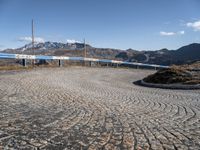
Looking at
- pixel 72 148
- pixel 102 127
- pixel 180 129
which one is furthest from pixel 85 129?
pixel 180 129

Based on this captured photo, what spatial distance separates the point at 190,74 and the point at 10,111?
19377 mm

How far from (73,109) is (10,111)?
6.75 feet

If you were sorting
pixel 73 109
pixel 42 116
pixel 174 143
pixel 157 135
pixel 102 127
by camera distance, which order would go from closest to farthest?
pixel 174 143, pixel 157 135, pixel 102 127, pixel 42 116, pixel 73 109

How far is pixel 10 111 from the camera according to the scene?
8211 millimetres

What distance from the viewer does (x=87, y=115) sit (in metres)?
8.05

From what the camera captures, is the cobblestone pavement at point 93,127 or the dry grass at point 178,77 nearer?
the cobblestone pavement at point 93,127

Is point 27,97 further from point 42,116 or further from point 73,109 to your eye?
point 42,116

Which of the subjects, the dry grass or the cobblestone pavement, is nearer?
the cobblestone pavement

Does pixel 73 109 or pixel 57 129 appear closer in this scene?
pixel 57 129

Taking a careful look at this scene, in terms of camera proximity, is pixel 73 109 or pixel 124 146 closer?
pixel 124 146

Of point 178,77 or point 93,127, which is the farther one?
point 178,77

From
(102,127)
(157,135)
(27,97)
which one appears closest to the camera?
(157,135)

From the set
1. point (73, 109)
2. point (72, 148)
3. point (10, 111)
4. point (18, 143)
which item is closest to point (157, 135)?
point (72, 148)

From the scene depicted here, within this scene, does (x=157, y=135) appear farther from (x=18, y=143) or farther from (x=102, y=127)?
(x=18, y=143)
